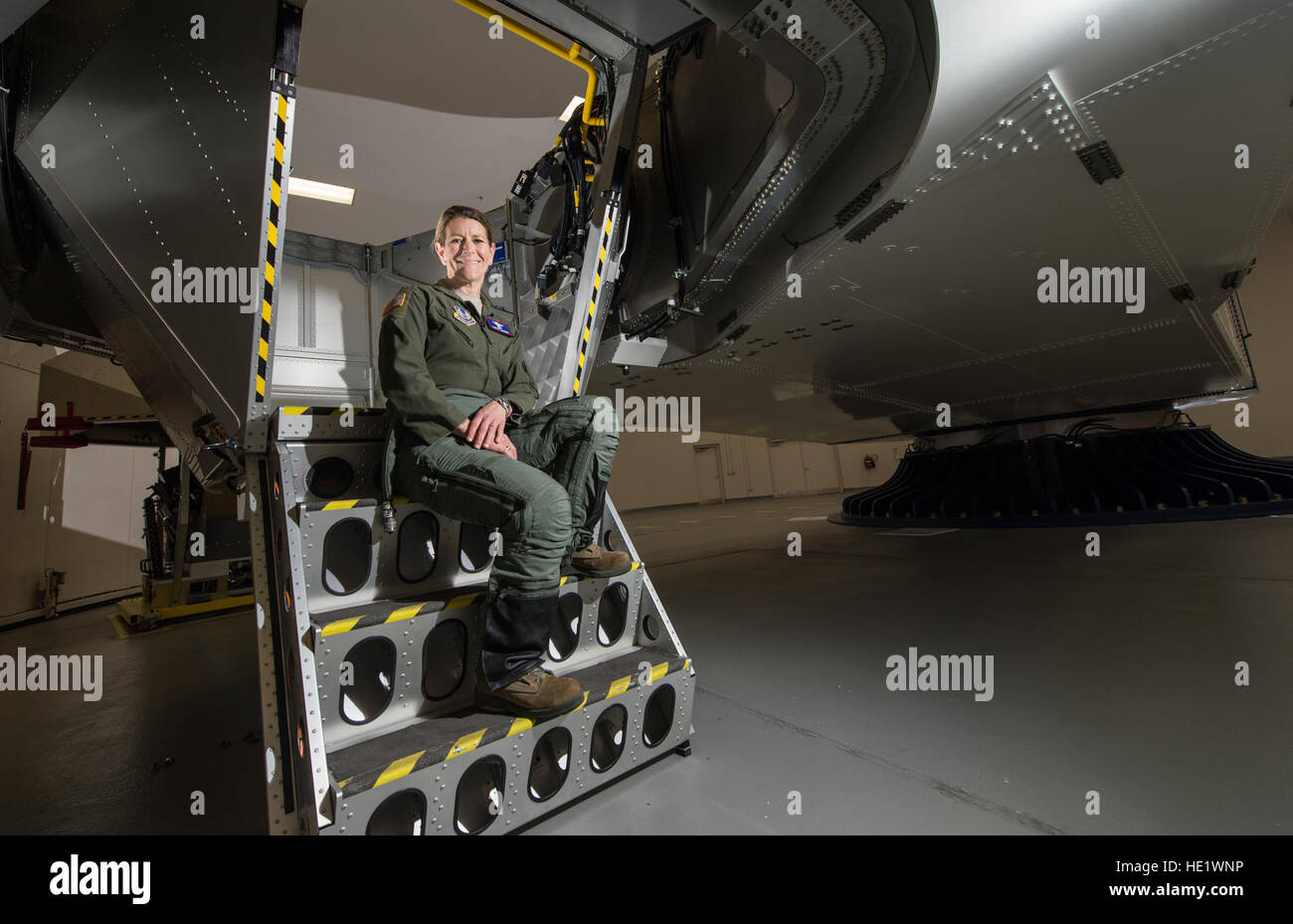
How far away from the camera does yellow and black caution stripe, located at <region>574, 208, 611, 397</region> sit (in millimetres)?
2854

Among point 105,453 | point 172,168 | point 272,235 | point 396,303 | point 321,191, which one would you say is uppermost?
point 321,191

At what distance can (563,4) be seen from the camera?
245cm

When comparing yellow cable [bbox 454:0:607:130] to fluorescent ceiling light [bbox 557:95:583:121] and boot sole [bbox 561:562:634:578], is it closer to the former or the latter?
fluorescent ceiling light [bbox 557:95:583:121]

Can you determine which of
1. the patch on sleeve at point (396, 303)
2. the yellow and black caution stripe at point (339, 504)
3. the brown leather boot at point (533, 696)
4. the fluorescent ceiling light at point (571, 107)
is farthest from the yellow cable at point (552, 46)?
the brown leather boot at point (533, 696)

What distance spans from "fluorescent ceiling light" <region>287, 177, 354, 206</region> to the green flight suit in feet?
11.4

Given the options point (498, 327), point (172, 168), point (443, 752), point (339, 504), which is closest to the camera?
point (443, 752)

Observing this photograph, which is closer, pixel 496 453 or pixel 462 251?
pixel 496 453

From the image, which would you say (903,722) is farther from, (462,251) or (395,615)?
(462,251)

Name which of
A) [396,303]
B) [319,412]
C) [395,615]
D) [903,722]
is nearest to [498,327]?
[396,303]

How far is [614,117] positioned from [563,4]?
1.78ft

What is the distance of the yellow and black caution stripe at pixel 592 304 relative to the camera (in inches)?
112

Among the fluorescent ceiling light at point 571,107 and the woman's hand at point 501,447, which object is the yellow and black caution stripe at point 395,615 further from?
the fluorescent ceiling light at point 571,107

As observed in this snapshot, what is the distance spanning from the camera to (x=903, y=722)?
191 centimetres

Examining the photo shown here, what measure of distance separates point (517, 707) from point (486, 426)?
0.88 metres
